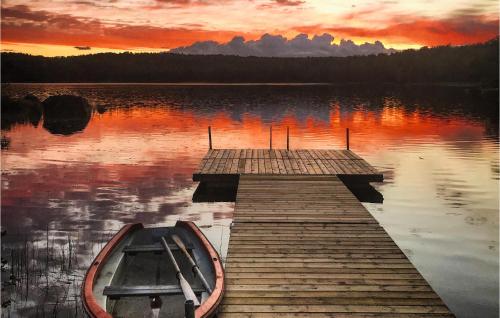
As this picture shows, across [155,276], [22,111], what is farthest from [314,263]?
[22,111]

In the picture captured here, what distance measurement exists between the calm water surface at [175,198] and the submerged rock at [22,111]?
602 centimetres

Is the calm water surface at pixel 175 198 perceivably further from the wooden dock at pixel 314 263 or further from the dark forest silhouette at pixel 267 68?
the dark forest silhouette at pixel 267 68

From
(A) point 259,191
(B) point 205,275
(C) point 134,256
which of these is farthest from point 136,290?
(A) point 259,191

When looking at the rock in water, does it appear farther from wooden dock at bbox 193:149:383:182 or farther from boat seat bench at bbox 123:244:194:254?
boat seat bench at bbox 123:244:194:254

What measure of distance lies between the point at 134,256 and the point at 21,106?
45.3 metres

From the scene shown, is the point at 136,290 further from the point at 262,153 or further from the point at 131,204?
the point at 262,153

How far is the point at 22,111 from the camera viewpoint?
47.3 m

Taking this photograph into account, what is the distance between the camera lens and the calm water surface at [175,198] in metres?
9.75

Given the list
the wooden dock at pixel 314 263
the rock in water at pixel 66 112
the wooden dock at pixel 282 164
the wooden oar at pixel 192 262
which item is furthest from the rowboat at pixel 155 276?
the rock in water at pixel 66 112

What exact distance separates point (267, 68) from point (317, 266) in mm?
173933

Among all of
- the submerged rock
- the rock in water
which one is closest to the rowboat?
the rock in water

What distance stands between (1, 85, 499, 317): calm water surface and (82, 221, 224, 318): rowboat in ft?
3.71

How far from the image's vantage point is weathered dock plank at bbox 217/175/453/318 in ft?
22.3

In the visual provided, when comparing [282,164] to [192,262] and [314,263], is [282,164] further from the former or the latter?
[192,262]
